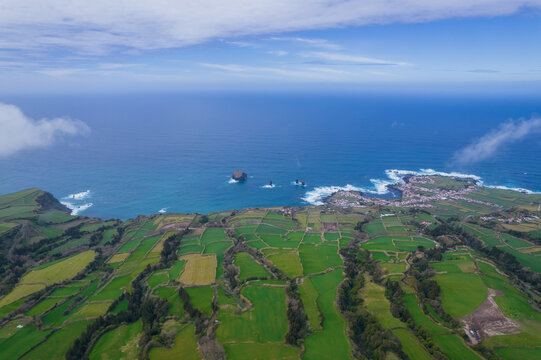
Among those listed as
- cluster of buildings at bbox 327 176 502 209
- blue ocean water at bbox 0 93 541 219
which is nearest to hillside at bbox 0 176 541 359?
cluster of buildings at bbox 327 176 502 209

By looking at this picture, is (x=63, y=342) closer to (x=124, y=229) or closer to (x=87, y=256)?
(x=87, y=256)

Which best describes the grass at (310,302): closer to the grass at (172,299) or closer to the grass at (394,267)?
the grass at (394,267)

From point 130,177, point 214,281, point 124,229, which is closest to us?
point 214,281

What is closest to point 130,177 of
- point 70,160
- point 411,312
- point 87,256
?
point 70,160

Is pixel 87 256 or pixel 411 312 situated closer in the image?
pixel 411 312

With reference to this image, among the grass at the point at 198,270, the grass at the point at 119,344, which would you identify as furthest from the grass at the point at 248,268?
the grass at the point at 119,344

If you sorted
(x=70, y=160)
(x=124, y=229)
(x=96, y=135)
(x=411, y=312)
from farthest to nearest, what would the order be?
(x=96, y=135), (x=70, y=160), (x=124, y=229), (x=411, y=312)
